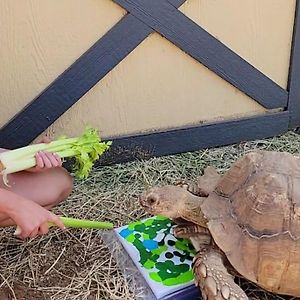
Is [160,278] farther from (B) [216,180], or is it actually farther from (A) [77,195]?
(A) [77,195]

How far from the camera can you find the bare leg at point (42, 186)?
8.73 ft

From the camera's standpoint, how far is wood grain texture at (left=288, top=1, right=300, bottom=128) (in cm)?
371

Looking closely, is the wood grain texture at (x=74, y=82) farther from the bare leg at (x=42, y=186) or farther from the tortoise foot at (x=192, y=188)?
the tortoise foot at (x=192, y=188)

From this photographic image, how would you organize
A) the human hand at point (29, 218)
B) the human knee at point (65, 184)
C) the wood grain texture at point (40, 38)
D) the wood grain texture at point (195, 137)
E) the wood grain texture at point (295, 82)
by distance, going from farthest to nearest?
the wood grain texture at point (295, 82) < the wood grain texture at point (195, 137) < the wood grain texture at point (40, 38) < the human knee at point (65, 184) < the human hand at point (29, 218)

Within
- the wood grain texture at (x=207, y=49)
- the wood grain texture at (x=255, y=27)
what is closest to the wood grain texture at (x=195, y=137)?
the wood grain texture at (x=207, y=49)

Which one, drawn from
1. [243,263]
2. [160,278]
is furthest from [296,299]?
[160,278]

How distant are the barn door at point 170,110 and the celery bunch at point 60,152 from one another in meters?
0.47

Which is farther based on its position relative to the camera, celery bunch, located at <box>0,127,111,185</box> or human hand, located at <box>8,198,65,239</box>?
celery bunch, located at <box>0,127,111,185</box>

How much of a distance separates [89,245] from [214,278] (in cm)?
71

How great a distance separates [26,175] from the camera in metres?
2.70

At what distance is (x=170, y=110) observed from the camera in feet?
11.9

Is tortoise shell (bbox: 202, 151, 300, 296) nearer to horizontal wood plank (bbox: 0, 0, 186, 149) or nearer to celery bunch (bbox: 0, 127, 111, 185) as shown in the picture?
celery bunch (bbox: 0, 127, 111, 185)

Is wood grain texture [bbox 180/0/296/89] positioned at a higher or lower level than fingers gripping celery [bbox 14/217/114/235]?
higher

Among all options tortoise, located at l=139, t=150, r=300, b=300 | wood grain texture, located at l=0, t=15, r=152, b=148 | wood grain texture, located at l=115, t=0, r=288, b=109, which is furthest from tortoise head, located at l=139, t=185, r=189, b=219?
wood grain texture, located at l=115, t=0, r=288, b=109
